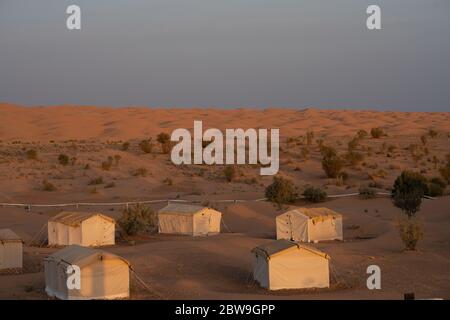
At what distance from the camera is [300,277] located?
23.6 metres

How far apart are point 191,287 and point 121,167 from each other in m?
37.9

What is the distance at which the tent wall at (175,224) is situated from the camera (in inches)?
1410

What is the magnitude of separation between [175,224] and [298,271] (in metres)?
13.4

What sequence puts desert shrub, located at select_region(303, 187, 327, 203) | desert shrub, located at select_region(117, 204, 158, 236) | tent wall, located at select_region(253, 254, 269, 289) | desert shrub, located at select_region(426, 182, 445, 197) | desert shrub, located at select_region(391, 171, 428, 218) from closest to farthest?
tent wall, located at select_region(253, 254, 269, 289), desert shrub, located at select_region(117, 204, 158, 236), desert shrub, located at select_region(391, 171, 428, 218), desert shrub, located at select_region(303, 187, 327, 203), desert shrub, located at select_region(426, 182, 445, 197)

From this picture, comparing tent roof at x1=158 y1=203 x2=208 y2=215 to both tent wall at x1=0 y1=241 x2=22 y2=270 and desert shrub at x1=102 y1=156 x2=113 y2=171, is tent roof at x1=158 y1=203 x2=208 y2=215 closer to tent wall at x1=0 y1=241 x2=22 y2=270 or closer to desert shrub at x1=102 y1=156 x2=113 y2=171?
tent wall at x1=0 y1=241 x2=22 y2=270

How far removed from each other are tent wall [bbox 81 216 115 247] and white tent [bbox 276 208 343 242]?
6.93 meters

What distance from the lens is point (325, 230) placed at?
109ft

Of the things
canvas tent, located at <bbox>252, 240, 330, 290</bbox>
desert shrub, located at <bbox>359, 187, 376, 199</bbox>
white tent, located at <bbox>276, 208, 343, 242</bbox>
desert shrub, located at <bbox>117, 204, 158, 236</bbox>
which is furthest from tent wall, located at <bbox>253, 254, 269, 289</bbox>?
desert shrub, located at <bbox>359, 187, 376, 199</bbox>

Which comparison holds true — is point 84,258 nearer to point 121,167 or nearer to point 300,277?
point 300,277

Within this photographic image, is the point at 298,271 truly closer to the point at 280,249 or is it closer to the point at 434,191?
the point at 280,249

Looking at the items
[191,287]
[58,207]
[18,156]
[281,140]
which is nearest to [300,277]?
[191,287]

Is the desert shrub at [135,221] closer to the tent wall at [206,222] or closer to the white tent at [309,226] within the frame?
the tent wall at [206,222]

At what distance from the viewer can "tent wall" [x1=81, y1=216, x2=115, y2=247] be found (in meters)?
32.5

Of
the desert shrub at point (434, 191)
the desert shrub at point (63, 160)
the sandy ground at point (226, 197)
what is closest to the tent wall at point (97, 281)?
the sandy ground at point (226, 197)
